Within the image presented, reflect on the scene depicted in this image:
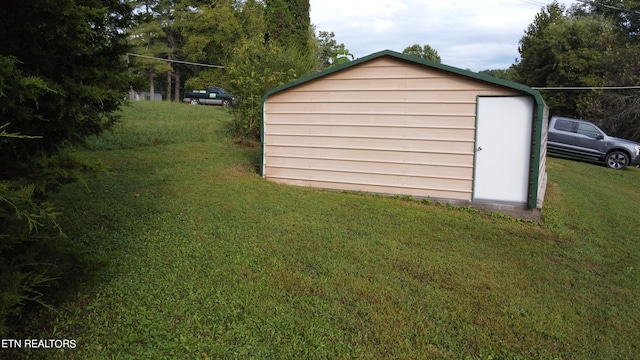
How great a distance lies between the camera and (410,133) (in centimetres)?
A: 740

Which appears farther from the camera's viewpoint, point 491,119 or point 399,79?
point 399,79

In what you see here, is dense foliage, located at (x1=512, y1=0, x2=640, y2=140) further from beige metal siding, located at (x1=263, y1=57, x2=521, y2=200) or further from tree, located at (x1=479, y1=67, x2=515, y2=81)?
beige metal siding, located at (x1=263, y1=57, x2=521, y2=200)

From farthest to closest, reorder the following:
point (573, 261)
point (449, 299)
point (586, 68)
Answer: point (586, 68) → point (573, 261) → point (449, 299)

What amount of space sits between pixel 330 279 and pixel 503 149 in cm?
422

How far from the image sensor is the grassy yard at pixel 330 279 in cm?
299

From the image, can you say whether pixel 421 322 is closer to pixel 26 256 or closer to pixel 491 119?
pixel 26 256

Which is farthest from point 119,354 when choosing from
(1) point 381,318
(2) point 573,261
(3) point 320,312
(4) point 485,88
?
(4) point 485,88

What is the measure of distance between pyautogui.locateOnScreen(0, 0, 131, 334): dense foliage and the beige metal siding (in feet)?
15.6

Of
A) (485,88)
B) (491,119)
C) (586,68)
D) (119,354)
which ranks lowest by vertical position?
(119,354)

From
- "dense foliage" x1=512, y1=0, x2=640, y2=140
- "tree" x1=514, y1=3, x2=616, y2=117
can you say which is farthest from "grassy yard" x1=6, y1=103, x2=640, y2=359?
"tree" x1=514, y1=3, x2=616, y2=117

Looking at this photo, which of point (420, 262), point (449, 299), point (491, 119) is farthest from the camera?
point (491, 119)

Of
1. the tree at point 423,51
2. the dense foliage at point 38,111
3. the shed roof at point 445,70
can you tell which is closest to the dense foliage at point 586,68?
the shed roof at point 445,70

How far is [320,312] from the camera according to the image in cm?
336

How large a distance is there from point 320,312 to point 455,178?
4515mm
